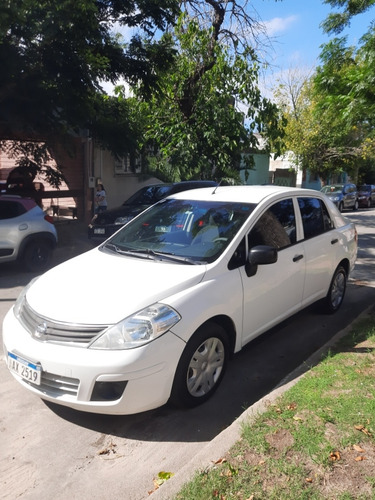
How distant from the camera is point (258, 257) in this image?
3.96m

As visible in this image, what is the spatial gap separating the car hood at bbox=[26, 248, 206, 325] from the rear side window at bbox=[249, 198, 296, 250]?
0.86 meters

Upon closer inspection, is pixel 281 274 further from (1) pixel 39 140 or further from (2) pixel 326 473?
(1) pixel 39 140

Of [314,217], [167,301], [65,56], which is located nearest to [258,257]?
[167,301]

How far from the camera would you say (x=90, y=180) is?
1434 cm

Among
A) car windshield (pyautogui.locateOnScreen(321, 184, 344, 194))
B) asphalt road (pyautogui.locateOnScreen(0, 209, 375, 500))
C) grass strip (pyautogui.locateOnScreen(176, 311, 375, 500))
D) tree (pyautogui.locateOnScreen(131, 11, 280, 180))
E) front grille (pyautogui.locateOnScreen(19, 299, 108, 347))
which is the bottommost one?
asphalt road (pyautogui.locateOnScreen(0, 209, 375, 500))

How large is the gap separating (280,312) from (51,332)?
2356 millimetres

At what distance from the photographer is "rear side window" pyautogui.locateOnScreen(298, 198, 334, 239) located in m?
5.23

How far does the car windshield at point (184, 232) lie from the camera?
408 centimetres

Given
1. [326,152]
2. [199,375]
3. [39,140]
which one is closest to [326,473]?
[199,375]

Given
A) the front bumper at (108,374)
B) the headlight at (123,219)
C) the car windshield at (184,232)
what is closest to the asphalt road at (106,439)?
the front bumper at (108,374)

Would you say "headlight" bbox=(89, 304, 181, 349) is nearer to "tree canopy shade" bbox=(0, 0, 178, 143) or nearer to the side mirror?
the side mirror

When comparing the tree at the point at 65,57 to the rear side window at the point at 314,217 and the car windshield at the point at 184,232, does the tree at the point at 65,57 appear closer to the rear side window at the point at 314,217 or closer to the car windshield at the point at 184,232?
the car windshield at the point at 184,232

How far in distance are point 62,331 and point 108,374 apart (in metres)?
0.47

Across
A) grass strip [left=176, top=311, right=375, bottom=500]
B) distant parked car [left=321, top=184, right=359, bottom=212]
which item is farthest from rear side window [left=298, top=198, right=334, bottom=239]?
distant parked car [left=321, top=184, right=359, bottom=212]
